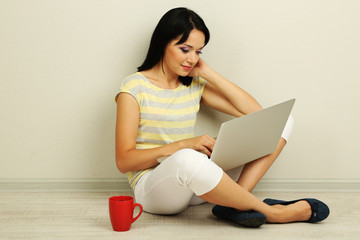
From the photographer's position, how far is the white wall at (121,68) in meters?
2.37

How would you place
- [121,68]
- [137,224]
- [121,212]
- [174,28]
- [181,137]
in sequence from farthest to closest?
[121,68], [181,137], [174,28], [137,224], [121,212]

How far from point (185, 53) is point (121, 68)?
46 centimetres

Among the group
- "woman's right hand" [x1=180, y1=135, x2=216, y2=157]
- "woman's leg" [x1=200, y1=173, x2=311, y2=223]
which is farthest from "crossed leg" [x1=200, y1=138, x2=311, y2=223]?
"woman's right hand" [x1=180, y1=135, x2=216, y2=157]

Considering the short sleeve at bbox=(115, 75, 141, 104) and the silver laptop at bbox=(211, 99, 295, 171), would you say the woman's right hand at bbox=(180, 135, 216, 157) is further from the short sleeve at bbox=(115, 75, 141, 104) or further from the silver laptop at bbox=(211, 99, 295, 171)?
the short sleeve at bbox=(115, 75, 141, 104)

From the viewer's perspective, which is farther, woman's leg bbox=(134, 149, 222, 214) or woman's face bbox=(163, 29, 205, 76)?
woman's face bbox=(163, 29, 205, 76)

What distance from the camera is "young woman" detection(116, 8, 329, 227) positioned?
1.80 metres

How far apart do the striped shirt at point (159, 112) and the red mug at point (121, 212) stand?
28 centimetres

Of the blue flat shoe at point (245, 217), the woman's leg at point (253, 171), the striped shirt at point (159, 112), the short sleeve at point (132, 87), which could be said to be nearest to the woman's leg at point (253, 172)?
the woman's leg at point (253, 171)

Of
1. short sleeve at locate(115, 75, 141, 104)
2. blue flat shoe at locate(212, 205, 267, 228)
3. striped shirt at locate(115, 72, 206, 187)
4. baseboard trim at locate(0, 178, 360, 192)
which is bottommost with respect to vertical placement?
baseboard trim at locate(0, 178, 360, 192)

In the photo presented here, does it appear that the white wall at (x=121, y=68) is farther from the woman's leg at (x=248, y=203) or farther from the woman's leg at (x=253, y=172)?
the woman's leg at (x=248, y=203)

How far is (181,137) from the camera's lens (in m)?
2.22

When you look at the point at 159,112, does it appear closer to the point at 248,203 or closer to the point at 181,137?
the point at 181,137

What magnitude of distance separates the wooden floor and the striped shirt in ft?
0.85

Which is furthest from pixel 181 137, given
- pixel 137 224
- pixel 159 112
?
pixel 137 224
